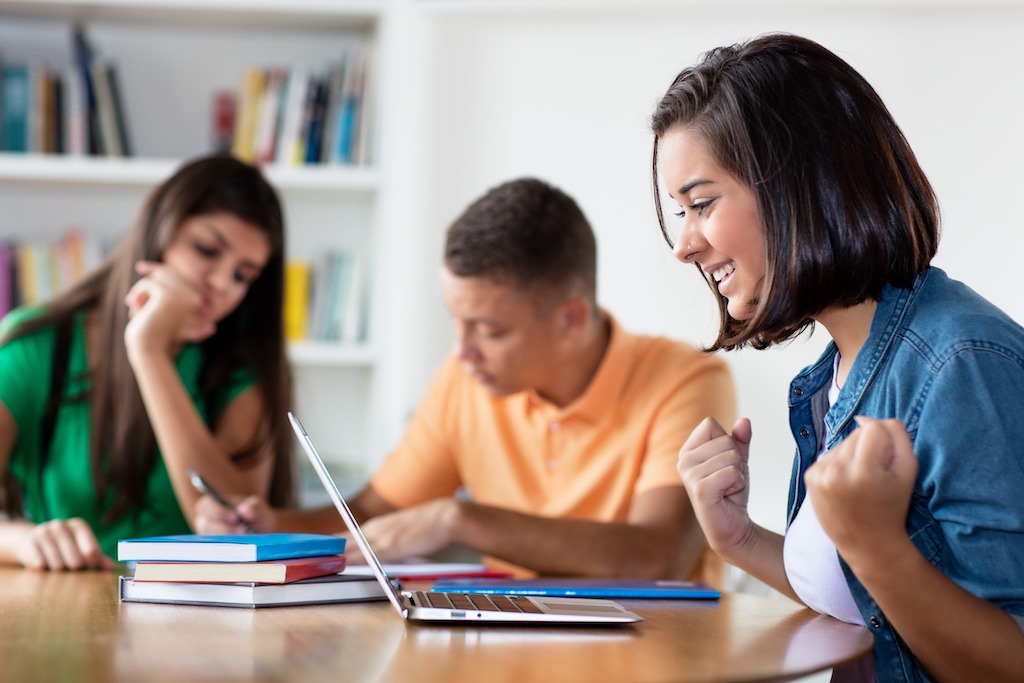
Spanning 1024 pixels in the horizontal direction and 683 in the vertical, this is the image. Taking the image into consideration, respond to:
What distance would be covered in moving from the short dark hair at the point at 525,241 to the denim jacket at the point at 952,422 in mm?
878

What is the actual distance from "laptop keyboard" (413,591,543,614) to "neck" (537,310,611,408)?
2.80ft

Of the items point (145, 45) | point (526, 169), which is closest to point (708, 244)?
point (526, 169)

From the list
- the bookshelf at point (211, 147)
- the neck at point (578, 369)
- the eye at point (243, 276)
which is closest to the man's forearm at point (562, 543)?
the neck at point (578, 369)

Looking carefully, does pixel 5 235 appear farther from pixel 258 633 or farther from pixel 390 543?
pixel 258 633

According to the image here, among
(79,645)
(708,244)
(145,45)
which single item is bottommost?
(79,645)

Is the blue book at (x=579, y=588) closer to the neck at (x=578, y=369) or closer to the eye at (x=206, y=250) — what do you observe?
the neck at (x=578, y=369)

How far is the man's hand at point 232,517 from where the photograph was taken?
5.22 feet

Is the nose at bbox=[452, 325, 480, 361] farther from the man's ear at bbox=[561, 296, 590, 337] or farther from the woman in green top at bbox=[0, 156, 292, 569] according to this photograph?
the woman in green top at bbox=[0, 156, 292, 569]

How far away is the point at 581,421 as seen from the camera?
192 cm

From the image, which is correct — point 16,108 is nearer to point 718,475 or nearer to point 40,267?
point 40,267

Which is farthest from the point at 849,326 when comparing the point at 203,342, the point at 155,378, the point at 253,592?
the point at 203,342

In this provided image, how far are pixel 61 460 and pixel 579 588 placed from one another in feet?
3.80

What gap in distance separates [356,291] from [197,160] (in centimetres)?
92

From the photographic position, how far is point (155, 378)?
1.92 m
